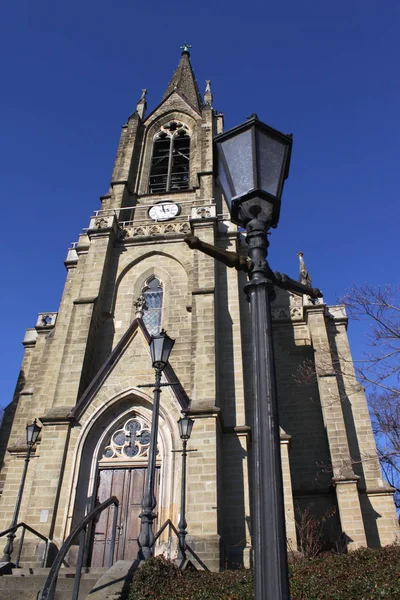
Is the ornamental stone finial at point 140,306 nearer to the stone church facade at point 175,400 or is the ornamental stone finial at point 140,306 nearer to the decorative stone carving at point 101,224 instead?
the stone church facade at point 175,400

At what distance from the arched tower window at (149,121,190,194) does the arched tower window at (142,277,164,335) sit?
793 centimetres

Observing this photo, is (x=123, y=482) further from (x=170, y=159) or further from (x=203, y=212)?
(x=170, y=159)

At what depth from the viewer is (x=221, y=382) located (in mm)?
16219

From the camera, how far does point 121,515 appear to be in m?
13.8

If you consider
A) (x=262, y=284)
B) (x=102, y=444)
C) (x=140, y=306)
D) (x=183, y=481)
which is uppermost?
(x=140, y=306)

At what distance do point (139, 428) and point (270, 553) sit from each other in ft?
41.9

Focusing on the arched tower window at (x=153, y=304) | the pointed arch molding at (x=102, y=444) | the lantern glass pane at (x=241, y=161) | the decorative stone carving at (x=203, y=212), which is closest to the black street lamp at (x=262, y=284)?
the lantern glass pane at (x=241, y=161)

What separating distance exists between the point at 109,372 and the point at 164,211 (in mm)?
10652

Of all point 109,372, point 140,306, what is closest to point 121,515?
point 109,372

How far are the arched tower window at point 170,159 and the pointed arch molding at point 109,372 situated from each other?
39.2 ft

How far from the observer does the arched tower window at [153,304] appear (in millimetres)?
19016

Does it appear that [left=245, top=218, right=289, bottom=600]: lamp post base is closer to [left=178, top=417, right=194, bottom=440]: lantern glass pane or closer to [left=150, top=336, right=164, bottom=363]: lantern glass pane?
[left=150, top=336, right=164, bottom=363]: lantern glass pane

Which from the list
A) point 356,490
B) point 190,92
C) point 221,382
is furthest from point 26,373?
point 190,92

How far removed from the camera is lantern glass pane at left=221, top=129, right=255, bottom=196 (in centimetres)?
426
